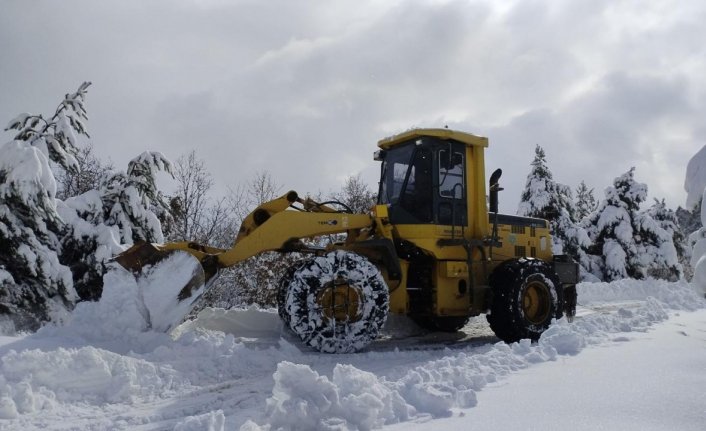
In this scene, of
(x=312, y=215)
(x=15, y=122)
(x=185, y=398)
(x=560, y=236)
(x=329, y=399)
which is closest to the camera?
(x=329, y=399)

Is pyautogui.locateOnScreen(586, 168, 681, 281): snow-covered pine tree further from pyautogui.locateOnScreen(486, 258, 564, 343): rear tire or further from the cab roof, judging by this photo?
the cab roof

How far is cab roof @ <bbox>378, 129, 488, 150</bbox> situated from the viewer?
27.0 feet

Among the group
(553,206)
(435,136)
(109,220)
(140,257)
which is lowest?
(140,257)

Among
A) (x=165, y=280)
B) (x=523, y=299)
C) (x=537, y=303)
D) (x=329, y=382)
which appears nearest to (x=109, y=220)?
(x=165, y=280)

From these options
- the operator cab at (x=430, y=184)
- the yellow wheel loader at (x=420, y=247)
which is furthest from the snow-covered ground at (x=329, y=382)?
the operator cab at (x=430, y=184)

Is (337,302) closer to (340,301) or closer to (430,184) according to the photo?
(340,301)

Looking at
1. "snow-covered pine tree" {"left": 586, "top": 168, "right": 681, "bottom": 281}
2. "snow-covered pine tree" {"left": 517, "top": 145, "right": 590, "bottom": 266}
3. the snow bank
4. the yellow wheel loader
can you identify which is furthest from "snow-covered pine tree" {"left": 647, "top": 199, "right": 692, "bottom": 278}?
the snow bank

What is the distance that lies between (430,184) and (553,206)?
20905 mm

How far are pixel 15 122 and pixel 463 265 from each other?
8.71 meters

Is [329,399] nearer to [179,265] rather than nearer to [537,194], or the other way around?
[179,265]

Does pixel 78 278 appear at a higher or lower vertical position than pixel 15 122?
lower

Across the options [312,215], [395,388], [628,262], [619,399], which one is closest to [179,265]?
[312,215]

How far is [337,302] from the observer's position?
7062 mm

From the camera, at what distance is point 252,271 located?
1606 centimetres
